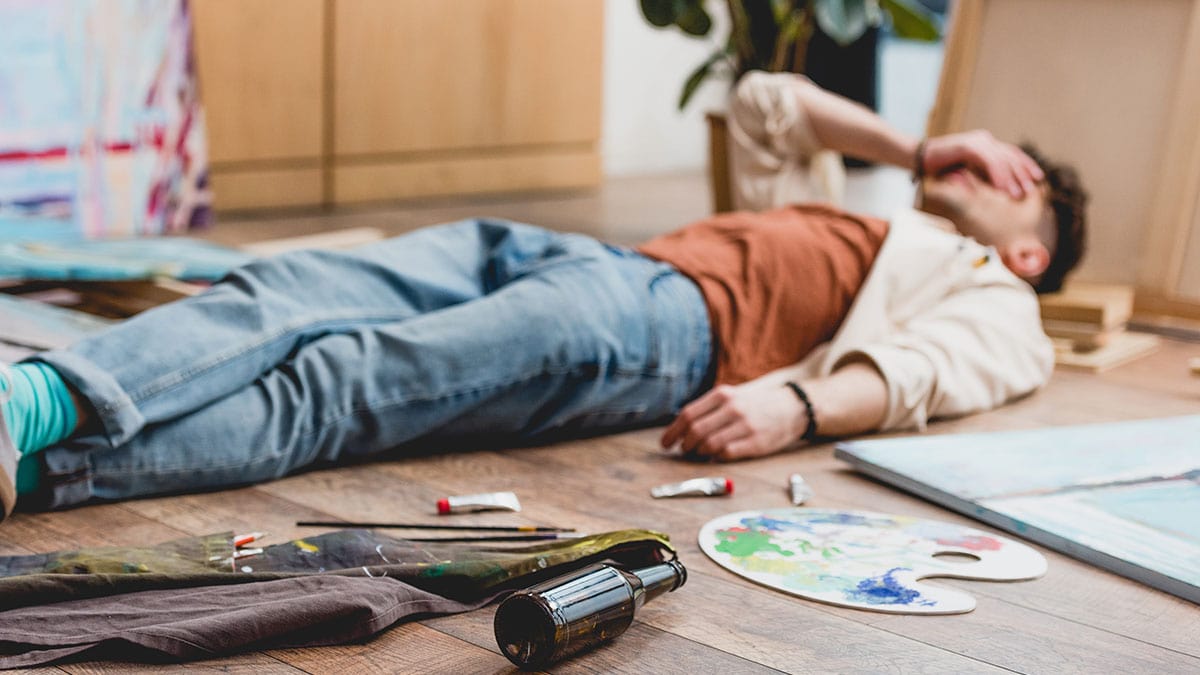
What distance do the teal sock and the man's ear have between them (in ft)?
4.62

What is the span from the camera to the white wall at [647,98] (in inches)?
183

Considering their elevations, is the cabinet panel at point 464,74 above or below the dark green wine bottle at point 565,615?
above

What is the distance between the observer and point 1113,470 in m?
1.60

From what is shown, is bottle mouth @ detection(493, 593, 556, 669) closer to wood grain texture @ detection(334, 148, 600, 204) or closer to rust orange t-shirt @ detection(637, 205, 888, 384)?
rust orange t-shirt @ detection(637, 205, 888, 384)

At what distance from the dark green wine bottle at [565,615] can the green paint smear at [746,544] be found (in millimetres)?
228

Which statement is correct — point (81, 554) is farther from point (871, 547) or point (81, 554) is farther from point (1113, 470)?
point (1113, 470)

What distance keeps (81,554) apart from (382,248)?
0.65 metres

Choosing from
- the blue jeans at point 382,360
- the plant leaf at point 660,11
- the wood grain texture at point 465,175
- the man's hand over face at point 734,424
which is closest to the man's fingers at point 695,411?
the man's hand over face at point 734,424

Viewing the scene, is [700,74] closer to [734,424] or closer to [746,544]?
[734,424]

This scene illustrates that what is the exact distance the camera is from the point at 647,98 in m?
4.83

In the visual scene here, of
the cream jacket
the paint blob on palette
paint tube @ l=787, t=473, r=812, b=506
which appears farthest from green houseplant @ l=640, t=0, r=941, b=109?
the paint blob on palette

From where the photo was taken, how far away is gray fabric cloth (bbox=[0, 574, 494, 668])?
1054 millimetres

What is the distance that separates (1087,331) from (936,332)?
710 millimetres

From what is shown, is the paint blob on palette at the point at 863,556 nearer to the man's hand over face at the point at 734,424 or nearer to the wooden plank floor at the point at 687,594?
the wooden plank floor at the point at 687,594
